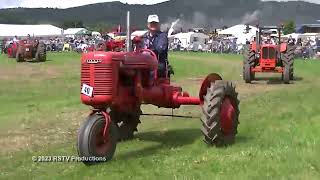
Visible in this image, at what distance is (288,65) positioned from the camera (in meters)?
19.5

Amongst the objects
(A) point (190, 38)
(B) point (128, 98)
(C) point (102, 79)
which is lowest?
(B) point (128, 98)

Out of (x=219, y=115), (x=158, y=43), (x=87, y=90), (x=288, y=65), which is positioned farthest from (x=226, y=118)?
(x=288, y=65)

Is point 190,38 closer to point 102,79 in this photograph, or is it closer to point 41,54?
point 41,54

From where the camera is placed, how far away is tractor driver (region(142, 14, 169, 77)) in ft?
29.6

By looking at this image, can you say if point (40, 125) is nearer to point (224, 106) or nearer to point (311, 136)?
point (224, 106)

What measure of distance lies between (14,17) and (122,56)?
438 ft

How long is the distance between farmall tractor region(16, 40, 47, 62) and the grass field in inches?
613

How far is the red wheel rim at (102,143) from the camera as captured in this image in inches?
293

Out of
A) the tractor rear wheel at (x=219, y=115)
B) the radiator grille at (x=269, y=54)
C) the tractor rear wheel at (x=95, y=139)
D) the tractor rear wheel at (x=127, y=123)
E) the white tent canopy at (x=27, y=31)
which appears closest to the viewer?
the tractor rear wheel at (x=95, y=139)

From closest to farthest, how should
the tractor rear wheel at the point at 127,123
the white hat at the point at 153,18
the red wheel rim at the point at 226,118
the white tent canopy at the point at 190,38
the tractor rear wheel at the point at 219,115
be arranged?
the tractor rear wheel at the point at 219,115
the red wheel rim at the point at 226,118
the white hat at the point at 153,18
the tractor rear wheel at the point at 127,123
the white tent canopy at the point at 190,38

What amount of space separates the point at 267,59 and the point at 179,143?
39.8 feet

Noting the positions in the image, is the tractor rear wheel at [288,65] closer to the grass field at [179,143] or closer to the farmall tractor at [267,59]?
the farmall tractor at [267,59]

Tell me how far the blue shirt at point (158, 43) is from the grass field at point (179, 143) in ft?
4.45

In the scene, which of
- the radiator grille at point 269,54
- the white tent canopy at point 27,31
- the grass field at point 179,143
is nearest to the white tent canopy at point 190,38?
the white tent canopy at point 27,31
